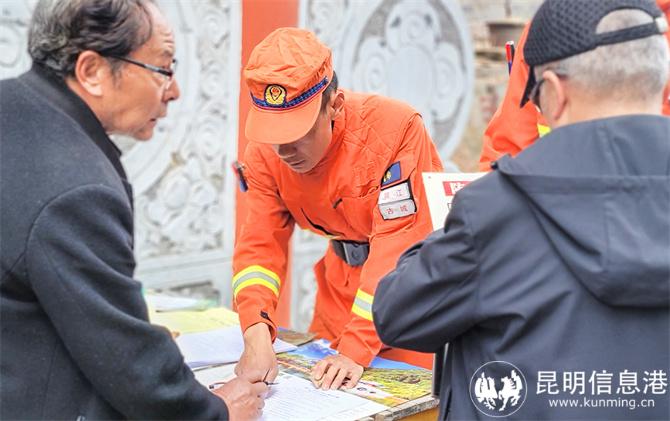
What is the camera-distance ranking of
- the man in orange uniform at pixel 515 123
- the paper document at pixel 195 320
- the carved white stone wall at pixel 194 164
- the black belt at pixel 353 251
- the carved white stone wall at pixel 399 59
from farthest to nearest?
the carved white stone wall at pixel 399 59 < the carved white stone wall at pixel 194 164 < the paper document at pixel 195 320 < the black belt at pixel 353 251 < the man in orange uniform at pixel 515 123

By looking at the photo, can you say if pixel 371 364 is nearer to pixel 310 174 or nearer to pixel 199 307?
pixel 310 174

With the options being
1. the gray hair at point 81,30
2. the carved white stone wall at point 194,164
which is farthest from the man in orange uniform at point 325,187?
the carved white stone wall at point 194,164

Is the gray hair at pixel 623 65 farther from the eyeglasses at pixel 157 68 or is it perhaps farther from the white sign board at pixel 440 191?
the eyeglasses at pixel 157 68

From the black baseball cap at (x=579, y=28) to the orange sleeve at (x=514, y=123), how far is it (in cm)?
91

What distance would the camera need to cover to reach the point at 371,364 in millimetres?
2201

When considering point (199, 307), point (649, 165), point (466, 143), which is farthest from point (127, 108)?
point (466, 143)

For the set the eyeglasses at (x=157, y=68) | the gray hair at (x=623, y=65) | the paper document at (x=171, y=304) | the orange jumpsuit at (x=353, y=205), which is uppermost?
the gray hair at (x=623, y=65)

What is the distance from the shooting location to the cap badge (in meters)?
2.01

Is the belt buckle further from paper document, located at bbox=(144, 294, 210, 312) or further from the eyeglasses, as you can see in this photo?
the eyeglasses

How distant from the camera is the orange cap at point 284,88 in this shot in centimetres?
199

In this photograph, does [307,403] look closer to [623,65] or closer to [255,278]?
[255,278]

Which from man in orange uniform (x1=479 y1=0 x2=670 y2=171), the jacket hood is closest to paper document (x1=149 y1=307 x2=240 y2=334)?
man in orange uniform (x1=479 y1=0 x2=670 y2=171)

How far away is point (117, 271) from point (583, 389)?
0.81m

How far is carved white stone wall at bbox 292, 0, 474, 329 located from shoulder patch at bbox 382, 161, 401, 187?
2029 millimetres
